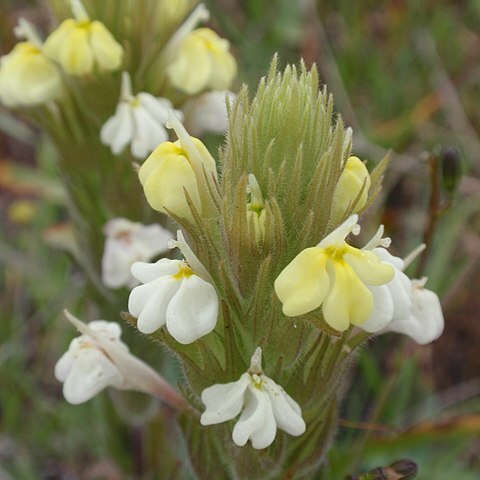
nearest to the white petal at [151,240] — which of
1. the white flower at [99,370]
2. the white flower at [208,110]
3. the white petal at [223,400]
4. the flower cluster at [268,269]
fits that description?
the white flower at [208,110]

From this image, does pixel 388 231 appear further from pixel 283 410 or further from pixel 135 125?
pixel 283 410

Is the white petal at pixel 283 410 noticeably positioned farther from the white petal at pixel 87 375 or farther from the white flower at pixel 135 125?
the white flower at pixel 135 125

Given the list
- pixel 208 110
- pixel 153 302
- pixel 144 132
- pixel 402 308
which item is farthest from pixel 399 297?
pixel 208 110

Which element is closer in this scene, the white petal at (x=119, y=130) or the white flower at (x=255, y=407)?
the white flower at (x=255, y=407)

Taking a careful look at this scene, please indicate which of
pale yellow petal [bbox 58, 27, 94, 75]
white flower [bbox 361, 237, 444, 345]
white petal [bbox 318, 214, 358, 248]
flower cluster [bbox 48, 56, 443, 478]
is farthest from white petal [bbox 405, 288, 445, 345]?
pale yellow petal [bbox 58, 27, 94, 75]

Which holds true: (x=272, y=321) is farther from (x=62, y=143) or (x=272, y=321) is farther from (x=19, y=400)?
(x=19, y=400)

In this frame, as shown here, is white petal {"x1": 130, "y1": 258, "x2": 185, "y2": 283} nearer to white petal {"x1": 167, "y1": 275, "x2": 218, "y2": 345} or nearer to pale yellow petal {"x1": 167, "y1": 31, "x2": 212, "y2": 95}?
white petal {"x1": 167, "y1": 275, "x2": 218, "y2": 345}
